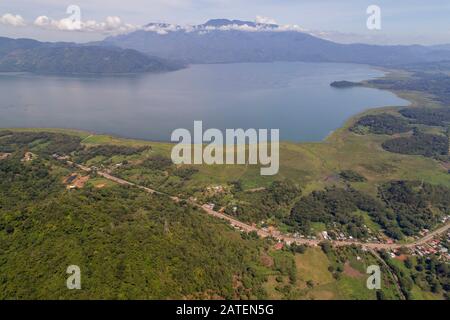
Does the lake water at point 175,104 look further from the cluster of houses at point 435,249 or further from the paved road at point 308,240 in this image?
the cluster of houses at point 435,249

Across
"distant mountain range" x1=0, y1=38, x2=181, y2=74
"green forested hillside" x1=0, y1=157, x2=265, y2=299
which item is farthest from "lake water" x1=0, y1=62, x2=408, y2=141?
"green forested hillside" x1=0, y1=157, x2=265, y2=299

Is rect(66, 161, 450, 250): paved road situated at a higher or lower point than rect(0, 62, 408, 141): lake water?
lower

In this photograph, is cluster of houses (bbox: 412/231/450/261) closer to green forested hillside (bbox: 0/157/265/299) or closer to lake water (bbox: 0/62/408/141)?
green forested hillside (bbox: 0/157/265/299)

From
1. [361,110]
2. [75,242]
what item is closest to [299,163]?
[75,242]

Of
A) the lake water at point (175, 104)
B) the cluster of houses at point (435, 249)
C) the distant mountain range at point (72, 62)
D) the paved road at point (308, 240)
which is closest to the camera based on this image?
the cluster of houses at point (435, 249)

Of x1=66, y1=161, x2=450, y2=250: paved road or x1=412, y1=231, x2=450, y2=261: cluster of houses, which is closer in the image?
x1=412, y1=231, x2=450, y2=261: cluster of houses

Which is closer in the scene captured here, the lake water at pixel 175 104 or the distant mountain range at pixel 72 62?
the lake water at pixel 175 104

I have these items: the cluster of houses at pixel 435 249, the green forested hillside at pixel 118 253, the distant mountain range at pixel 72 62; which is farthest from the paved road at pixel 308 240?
the distant mountain range at pixel 72 62

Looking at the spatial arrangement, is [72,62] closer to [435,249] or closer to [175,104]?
[175,104]
